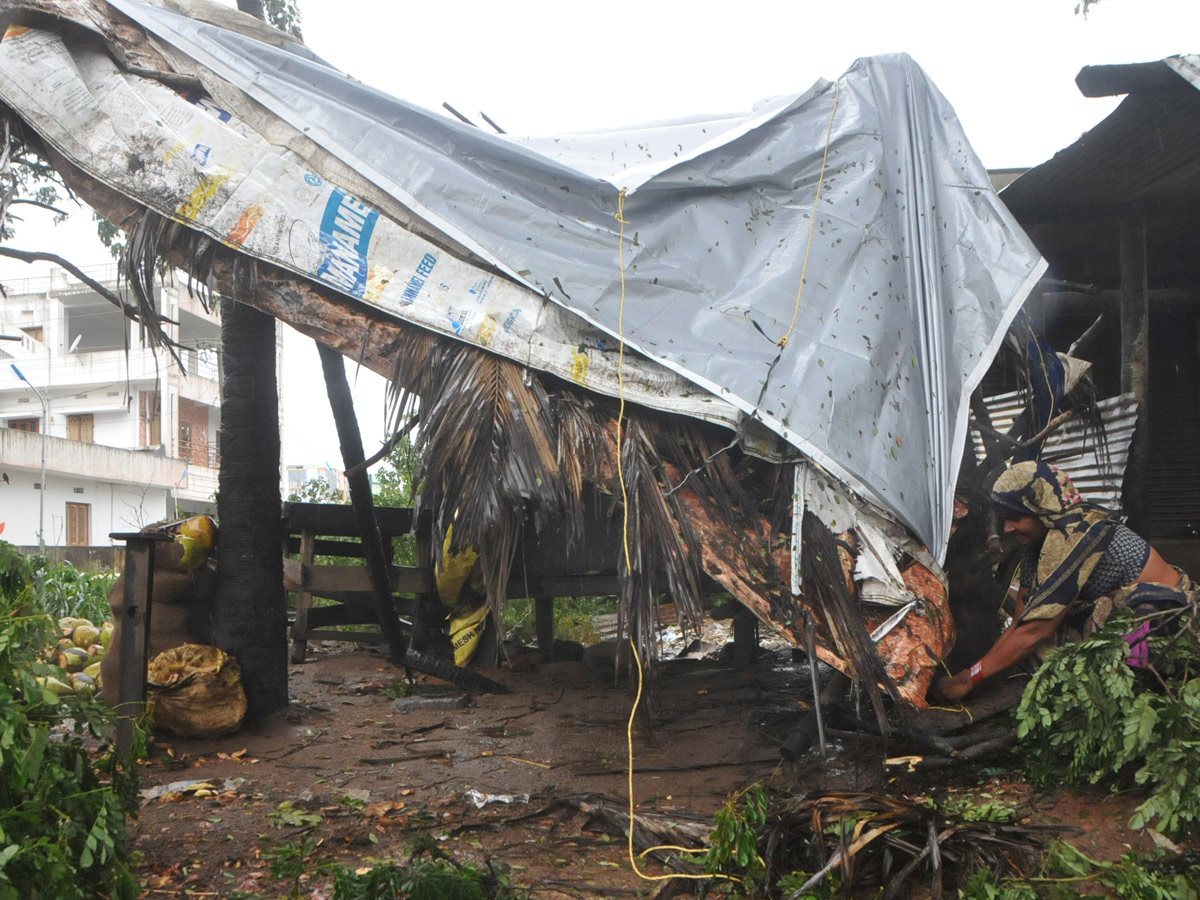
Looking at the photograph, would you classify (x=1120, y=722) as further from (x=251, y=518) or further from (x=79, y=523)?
(x=79, y=523)

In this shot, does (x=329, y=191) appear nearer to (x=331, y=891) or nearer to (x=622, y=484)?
(x=622, y=484)

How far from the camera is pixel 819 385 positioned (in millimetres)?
4270

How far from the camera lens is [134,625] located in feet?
16.2

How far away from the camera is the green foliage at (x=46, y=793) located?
2.57 metres

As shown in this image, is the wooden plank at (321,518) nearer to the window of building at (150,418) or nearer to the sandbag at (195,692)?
the sandbag at (195,692)

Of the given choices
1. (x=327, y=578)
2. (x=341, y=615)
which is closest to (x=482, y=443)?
(x=327, y=578)

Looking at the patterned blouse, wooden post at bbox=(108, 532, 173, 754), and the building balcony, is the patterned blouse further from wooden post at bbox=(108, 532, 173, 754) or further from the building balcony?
the building balcony

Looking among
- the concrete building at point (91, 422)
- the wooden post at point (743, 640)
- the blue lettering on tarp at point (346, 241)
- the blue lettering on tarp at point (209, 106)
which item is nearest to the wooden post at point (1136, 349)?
the wooden post at point (743, 640)

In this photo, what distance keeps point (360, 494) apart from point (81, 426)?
2958 cm

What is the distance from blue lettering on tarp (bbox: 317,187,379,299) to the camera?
14.6 ft

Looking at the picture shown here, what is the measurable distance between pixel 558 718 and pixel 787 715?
5.06ft

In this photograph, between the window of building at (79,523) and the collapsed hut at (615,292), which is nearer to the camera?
the collapsed hut at (615,292)

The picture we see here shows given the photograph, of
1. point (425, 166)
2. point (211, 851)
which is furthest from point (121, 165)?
point (211, 851)

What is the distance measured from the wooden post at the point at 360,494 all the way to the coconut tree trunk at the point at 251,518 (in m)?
0.50
